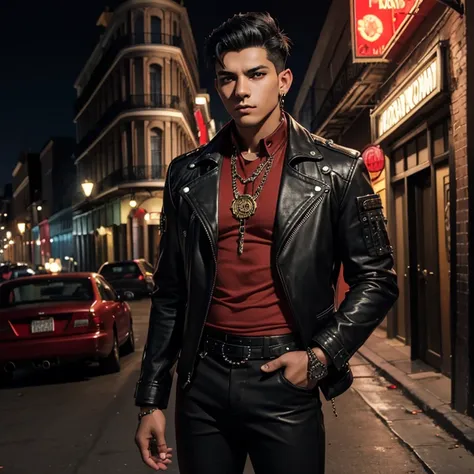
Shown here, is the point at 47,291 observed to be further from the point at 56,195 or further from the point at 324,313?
the point at 56,195

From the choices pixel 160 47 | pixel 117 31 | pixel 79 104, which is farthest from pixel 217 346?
pixel 79 104

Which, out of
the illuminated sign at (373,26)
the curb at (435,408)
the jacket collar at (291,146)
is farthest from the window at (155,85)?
the jacket collar at (291,146)

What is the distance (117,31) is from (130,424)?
46.2m

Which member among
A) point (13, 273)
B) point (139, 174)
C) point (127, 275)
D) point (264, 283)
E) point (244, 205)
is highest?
point (139, 174)

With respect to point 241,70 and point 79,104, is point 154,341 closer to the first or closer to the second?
point 241,70

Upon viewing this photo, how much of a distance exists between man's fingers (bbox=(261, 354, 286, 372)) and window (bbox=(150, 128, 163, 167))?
43.4 meters

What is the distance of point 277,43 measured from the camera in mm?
2299

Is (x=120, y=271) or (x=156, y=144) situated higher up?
(x=156, y=144)

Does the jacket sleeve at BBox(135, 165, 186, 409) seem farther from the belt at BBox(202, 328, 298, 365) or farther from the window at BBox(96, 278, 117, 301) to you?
the window at BBox(96, 278, 117, 301)

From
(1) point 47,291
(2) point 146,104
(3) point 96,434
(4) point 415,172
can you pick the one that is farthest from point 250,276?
(2) point 146,104

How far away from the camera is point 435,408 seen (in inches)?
264

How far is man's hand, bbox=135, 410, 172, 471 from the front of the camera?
7.67 feet

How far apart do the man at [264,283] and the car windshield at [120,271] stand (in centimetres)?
2318

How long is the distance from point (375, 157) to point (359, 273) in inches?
404
